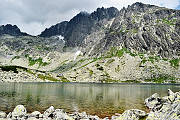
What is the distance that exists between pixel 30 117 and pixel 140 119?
797 inches

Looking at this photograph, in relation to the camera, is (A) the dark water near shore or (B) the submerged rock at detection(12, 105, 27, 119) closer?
(B) the submerged rock at detection(12, 105, 27, 119)

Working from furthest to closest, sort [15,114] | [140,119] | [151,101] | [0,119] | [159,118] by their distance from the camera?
[151,101], [15,114], [0,119], [140,119], [159,118]

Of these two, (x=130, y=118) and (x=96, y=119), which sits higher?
(x=130, y=118)

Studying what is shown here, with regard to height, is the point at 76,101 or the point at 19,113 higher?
the point at 19,113

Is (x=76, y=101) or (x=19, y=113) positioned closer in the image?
(x=19, y=113)

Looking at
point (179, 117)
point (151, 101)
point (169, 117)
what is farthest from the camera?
point (151, 101)

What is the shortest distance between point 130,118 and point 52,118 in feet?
52.1

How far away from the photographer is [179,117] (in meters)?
15.5

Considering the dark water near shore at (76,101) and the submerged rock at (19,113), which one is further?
the dark water near shore at (76,101)

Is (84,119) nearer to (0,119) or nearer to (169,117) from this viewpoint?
(0,119)

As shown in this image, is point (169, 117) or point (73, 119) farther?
point (73, 119)

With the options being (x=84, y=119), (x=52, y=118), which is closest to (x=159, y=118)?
(x=84, y=119)

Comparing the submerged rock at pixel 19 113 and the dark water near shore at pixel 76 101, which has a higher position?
the submerged rock at pixel 19 113

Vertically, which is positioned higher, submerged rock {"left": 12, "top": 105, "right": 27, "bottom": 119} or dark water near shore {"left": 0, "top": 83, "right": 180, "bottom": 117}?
submerged rock {"left": 12, "top": 105, "right": 27, "bottom": 119}
